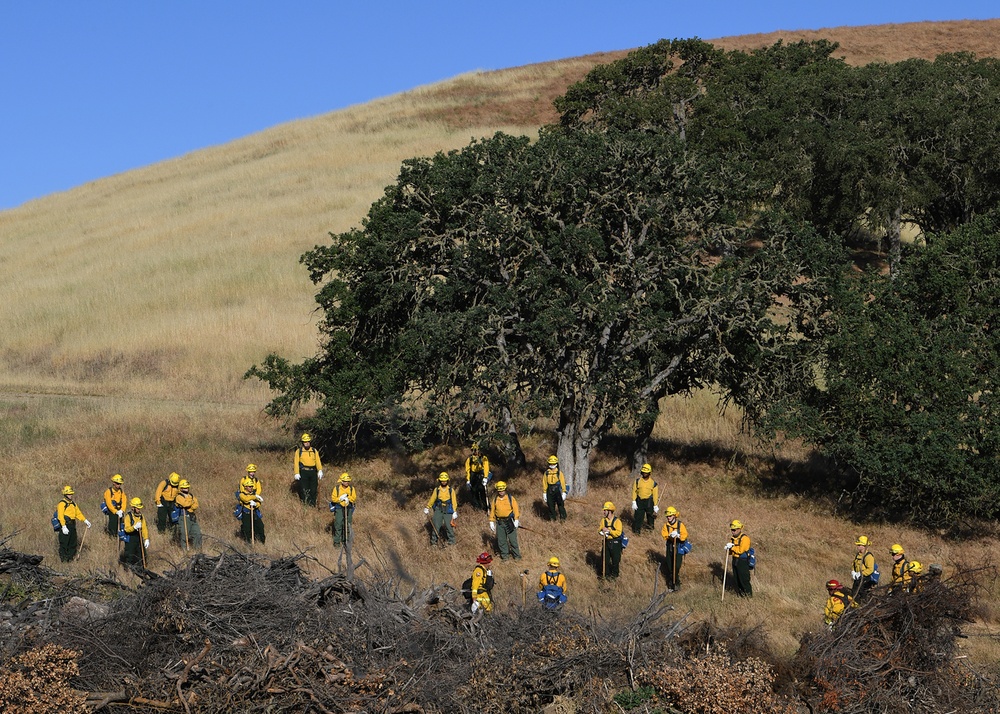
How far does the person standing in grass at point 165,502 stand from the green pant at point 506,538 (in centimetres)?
620

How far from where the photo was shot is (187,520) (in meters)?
20.1

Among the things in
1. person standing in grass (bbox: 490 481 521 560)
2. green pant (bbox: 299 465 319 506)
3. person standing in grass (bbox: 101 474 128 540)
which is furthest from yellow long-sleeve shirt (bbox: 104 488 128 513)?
A: person standing in grass (bbox: 490 481 521 560)

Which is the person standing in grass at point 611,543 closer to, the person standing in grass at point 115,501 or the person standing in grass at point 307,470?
the person standing in grass at point 307,470

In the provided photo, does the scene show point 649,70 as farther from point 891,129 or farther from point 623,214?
point 623,214

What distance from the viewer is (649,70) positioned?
48.7 metres

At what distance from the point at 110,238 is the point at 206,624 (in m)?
44.2

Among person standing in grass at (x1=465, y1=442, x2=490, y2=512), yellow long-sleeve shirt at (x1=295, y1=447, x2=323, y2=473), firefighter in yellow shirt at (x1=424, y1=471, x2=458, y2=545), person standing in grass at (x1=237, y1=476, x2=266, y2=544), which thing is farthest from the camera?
person standing in grass at (x1=465, y1=442, x2=490, y2=512)

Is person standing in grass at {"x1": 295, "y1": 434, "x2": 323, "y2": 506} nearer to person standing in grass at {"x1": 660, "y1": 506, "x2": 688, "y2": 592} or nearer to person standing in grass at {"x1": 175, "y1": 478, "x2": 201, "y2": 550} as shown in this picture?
person standing in grass at {"x1": 175, "y1": 478, "x2": 201, "y2": 550}

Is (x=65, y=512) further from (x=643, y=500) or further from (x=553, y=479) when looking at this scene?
(x=643, y=500)

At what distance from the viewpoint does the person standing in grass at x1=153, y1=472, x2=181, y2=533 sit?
2056 centimetres

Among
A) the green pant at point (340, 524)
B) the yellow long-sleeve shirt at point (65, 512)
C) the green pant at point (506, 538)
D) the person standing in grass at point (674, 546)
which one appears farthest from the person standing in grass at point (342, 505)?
the person standing in grass at point (674, 546)

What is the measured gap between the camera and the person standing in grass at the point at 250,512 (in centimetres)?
2083

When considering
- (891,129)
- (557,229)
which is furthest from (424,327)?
(891,129)

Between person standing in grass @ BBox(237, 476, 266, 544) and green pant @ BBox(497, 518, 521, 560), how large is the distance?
466cm
